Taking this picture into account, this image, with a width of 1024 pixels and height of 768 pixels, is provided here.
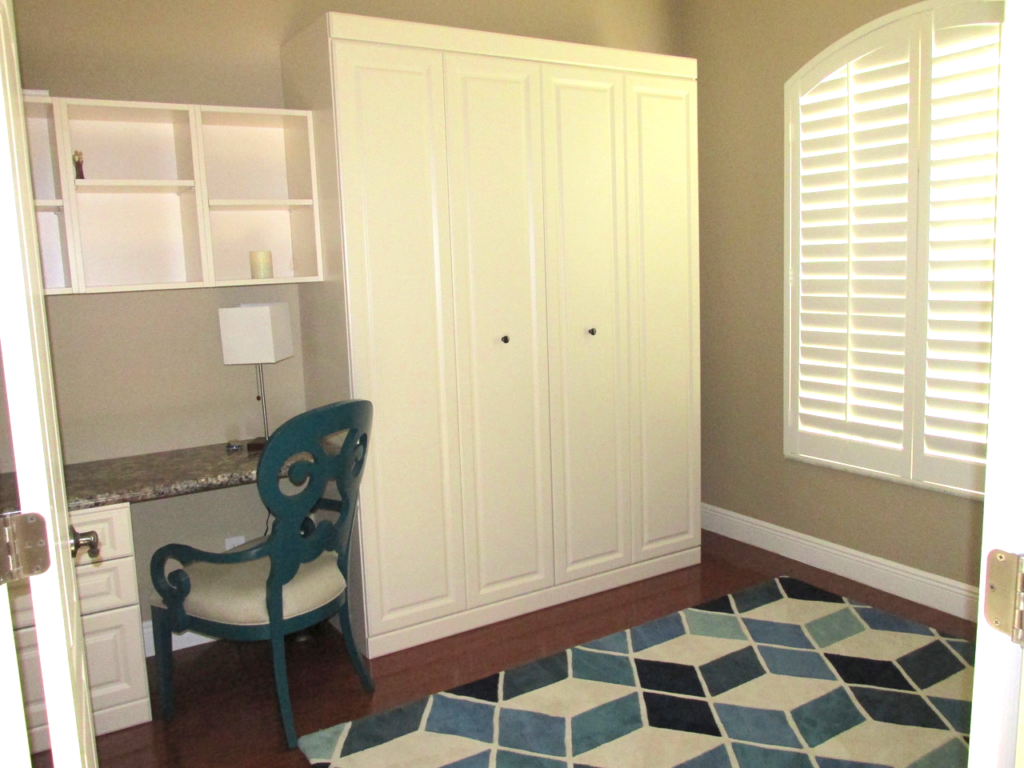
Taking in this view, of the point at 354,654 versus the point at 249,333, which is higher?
the point at 249,333

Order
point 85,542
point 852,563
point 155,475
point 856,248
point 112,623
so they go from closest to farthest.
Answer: point 85,542
point 112,623
point 155,475
point 856,248
point 852,563

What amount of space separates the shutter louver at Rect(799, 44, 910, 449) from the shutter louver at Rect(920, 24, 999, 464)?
135mm

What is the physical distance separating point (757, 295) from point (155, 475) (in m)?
2.70

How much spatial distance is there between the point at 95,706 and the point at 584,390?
2.04 m

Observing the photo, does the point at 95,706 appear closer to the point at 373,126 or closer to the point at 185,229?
the point at 185,229

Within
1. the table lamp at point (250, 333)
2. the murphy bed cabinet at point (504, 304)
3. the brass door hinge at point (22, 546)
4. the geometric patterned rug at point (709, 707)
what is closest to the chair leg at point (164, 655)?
the geometric patterned rug at point (709, 707)

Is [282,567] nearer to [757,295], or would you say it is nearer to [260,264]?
[260,264]

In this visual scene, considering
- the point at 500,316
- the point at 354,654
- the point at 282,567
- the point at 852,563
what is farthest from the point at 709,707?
the point at 500,316

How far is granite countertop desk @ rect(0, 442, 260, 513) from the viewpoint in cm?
254

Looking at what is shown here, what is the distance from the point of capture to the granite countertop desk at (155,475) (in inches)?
100.0

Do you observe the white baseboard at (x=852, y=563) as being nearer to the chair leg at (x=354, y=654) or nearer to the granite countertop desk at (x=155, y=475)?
the chair leg at (x=354, y=654)

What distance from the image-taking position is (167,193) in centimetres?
298

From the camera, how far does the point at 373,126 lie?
111 inches

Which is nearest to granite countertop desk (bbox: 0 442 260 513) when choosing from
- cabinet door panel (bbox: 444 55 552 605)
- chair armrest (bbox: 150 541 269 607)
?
chair armrest (bbox: 150 541 269 607)
